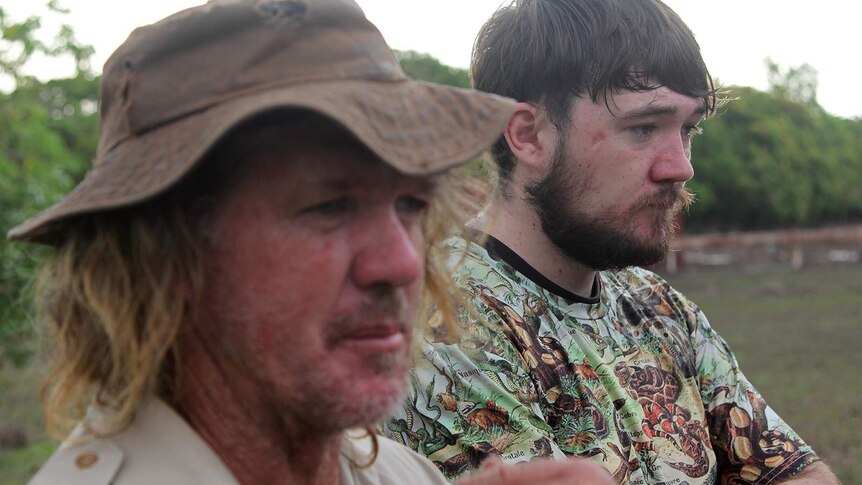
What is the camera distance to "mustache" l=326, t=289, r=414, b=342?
1674 mm

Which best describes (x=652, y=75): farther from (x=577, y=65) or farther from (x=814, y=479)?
(x=814, y=479)

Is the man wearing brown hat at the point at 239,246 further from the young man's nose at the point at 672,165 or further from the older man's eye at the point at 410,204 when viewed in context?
the young man's nose at the point at 672,165

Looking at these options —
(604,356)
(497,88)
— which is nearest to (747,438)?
(604,356)

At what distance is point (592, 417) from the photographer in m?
2.72

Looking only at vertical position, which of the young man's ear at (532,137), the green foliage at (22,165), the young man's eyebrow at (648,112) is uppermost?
the young man's eyebrow at (648,112)

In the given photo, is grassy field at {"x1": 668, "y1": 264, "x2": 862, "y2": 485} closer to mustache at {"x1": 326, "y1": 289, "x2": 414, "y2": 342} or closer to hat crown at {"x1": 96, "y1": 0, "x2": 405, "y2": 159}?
mustache at {"x1": 326, "y1": 289, "x2": 414, "y2": 342}

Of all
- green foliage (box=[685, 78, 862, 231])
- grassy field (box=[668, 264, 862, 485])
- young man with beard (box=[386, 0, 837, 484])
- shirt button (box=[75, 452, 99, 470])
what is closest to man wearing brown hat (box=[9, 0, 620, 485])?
shirt button (box=[75, 452, 99, 470])

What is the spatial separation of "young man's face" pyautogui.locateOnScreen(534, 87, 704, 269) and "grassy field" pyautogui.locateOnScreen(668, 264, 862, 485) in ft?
18.6

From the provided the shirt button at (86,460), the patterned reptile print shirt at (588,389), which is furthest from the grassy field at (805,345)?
the shirt button at (86,460)

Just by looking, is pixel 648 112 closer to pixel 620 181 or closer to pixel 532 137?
pixel 620 181

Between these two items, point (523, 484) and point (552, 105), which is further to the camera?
point (552, 105)

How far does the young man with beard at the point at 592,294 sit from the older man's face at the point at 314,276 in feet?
3.13

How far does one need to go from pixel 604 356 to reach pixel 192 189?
1.57 m

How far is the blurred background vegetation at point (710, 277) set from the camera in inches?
333
